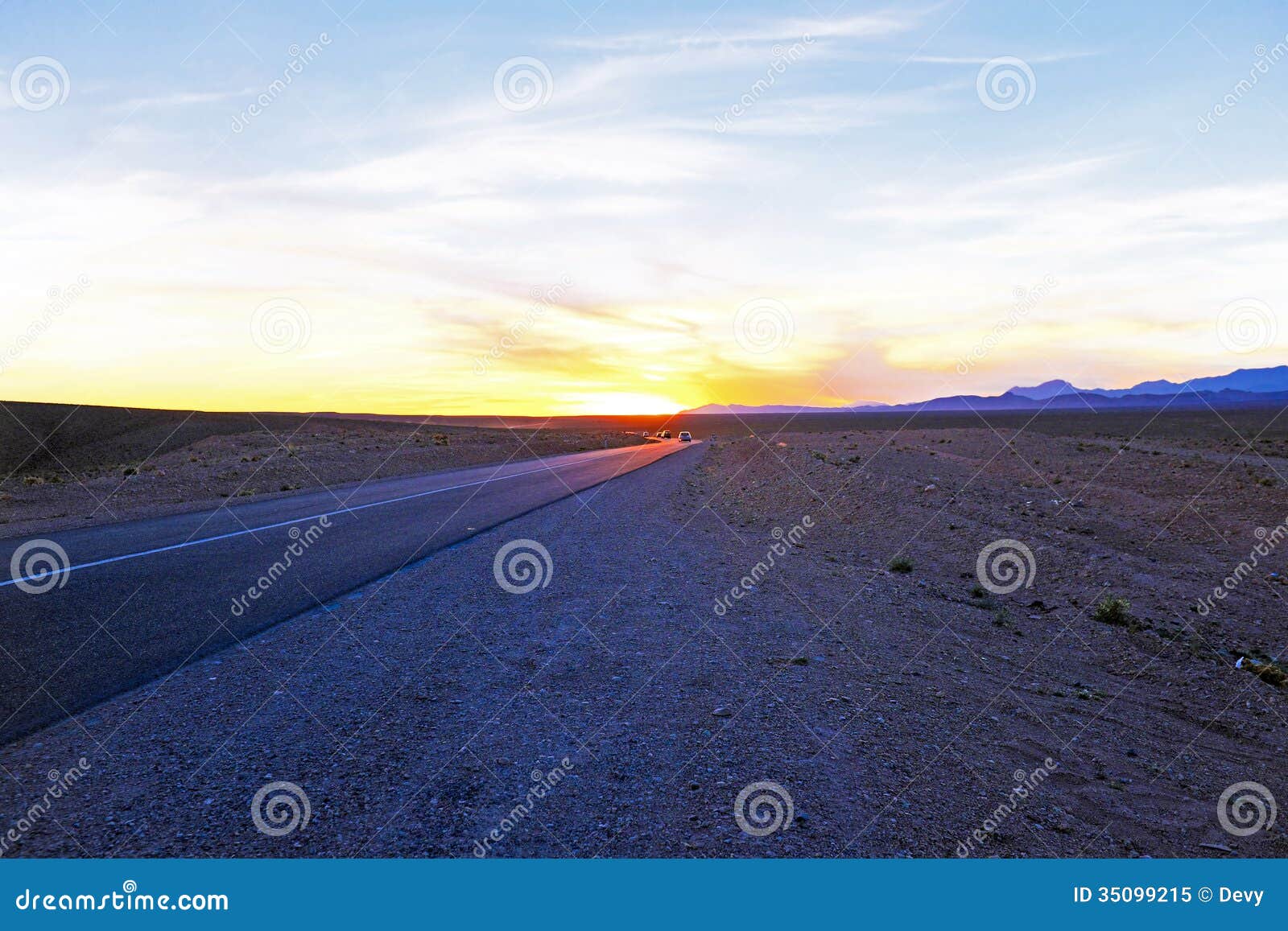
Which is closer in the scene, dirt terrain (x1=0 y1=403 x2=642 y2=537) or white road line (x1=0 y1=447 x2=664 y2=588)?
white road line (x1=0 y1=447 x2=664 y2=588)

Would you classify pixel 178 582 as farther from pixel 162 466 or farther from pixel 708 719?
pixel 162 466

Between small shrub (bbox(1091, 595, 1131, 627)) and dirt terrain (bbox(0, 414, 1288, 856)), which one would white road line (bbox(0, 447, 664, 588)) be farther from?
small shrub (bbox(1091, 595, 1131, 627))

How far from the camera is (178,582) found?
875 cm

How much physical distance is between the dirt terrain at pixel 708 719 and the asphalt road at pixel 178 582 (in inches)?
18.2

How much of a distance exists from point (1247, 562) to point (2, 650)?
1693 centimetres

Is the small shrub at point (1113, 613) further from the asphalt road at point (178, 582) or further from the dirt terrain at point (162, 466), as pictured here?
the dirt terrain at point (162, 466)

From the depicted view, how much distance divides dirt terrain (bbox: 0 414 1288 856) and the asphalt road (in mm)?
463

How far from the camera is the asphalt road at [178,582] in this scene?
224 inches

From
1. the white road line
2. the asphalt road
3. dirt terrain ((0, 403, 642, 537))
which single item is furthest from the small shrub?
dirt terrain ((0, 403, 642, 537))

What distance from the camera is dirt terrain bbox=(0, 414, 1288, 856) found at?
3832 mm

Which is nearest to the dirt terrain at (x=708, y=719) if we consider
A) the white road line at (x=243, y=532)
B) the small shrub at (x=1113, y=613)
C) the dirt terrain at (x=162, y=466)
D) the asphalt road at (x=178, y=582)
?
the small shrub at (x=1113, y=613)

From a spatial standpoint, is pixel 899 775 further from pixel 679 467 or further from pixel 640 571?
pixel 679 467

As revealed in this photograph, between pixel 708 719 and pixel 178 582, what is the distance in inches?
279

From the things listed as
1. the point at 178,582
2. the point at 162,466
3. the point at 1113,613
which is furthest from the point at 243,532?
the point at 162,466
